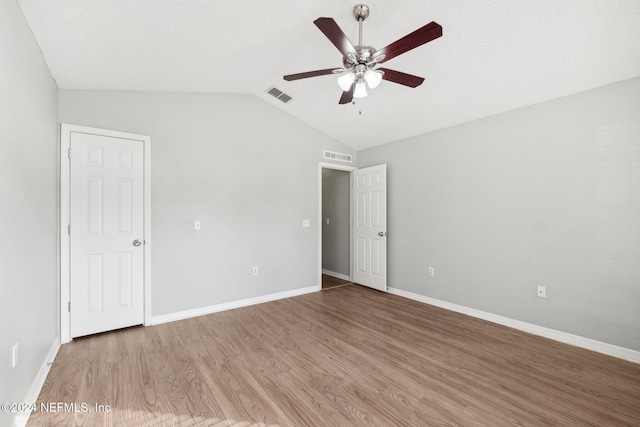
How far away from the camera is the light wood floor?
1874 mm

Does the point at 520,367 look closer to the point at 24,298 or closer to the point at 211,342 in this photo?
the point at 211,342

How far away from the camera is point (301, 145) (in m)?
4.68

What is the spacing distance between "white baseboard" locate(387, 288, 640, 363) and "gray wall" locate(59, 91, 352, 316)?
2141 millimetres

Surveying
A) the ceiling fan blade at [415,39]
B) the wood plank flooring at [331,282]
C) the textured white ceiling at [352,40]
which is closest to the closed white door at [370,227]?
the wood plank flooring at [331,282]

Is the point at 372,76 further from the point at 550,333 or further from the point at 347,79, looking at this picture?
the point at 550,333

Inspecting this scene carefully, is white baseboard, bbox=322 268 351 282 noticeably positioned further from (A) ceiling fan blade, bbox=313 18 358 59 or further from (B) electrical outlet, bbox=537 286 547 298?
(A) ceiling fan blade, bbox=313 18 358 59

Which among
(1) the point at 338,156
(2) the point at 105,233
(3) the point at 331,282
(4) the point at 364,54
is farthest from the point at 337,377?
(1) the point at 338,156

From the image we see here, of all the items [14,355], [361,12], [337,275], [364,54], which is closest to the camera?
[14,355]

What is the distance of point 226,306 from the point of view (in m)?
3.91

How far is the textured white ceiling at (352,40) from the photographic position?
2.12m

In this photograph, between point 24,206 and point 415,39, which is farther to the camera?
point 24,206

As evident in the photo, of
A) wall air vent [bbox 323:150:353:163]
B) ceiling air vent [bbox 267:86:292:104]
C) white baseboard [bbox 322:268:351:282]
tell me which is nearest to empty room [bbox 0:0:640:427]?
ceiling air vent [bbox 267:86:292:104]

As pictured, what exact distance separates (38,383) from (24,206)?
133cm

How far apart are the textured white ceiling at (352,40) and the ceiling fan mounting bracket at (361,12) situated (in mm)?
61
